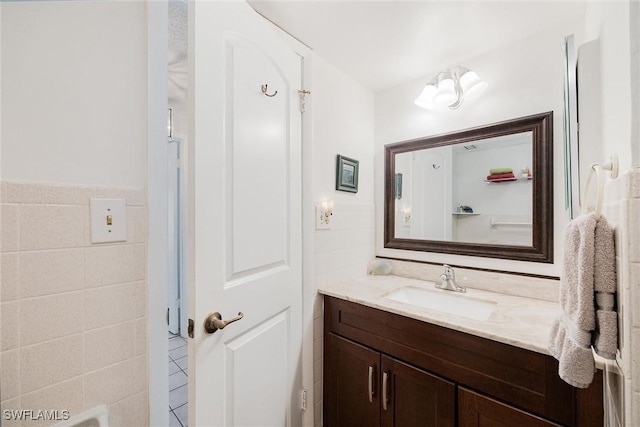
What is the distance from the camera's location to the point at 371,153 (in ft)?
6.30

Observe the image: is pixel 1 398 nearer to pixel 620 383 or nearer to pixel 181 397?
pixel 620 383

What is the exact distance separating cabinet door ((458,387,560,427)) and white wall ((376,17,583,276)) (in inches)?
27.6

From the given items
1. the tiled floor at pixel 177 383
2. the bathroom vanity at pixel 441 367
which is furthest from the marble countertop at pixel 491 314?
the tiled floor at pixel 177 383

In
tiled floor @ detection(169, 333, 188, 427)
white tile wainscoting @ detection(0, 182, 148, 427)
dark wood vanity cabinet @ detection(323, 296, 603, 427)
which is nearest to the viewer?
white tile wainscoting @ detection(0, 182, 148, 427)

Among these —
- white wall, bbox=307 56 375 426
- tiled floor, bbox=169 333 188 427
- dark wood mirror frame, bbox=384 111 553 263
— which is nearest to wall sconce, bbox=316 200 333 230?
white wall, bbox=307 56 375 426

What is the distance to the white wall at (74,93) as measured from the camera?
625 millimetres

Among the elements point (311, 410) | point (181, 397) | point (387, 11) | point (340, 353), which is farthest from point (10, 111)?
A: point (181, 397)

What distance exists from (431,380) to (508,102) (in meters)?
1.42

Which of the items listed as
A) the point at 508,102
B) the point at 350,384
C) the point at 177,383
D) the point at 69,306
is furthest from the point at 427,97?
the point at 177,383

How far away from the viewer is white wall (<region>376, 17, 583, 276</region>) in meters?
1.27

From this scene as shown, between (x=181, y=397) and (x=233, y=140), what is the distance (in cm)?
191

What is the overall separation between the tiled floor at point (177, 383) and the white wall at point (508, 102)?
5.62 feet

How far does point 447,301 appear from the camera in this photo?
1.45 meters

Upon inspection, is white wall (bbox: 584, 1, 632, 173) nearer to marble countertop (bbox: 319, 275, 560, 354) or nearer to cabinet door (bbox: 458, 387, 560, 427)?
marble countertop (bbox: 319, 275, 560, 354)
